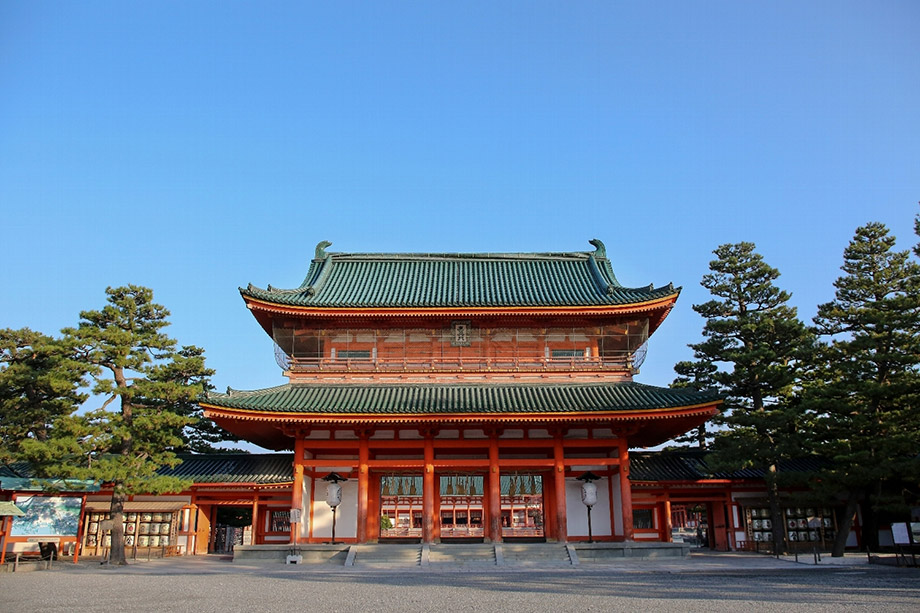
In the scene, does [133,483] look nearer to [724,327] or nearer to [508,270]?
[508,270]

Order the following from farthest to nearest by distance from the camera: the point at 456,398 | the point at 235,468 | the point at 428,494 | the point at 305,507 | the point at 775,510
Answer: the point at 235,468 → the point at 775,510 → the point at 305,507 → the point at 456,398 → the point at 428,494

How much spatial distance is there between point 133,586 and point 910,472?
25267 mm

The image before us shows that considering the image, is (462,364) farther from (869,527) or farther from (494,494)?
(869,527)

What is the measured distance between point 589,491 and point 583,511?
2.26 m

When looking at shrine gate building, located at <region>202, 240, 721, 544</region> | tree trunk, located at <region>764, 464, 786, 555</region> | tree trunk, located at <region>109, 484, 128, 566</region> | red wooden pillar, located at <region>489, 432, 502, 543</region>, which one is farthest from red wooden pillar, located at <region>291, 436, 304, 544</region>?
tree trunk, located at <region>764, 464, 786, 555</region>

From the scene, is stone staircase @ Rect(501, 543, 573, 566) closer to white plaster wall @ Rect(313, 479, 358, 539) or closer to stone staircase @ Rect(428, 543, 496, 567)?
stone staircase @ Rect(428, 543, 496, 567)

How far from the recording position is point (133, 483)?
2464 centimetres

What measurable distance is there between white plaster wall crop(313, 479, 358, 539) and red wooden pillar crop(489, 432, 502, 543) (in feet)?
17.9

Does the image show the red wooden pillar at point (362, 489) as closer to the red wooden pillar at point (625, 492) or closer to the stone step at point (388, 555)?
the stone step at point (388, 555)

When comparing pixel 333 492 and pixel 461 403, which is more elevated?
pixel 461 403

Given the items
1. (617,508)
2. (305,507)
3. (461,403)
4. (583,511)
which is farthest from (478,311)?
(305,507)

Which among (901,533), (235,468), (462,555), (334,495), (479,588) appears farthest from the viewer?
(235,468)

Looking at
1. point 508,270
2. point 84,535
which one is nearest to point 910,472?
point 508,270

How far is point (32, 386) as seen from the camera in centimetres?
2956
